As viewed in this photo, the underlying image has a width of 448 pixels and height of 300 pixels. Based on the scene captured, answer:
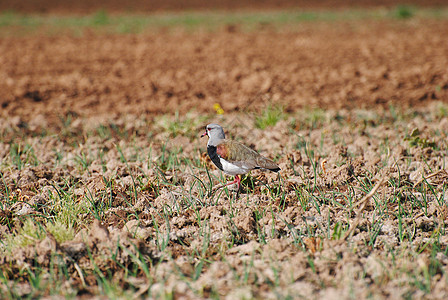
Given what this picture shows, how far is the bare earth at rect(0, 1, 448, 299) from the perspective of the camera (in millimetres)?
2488

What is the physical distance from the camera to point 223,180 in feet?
11.5

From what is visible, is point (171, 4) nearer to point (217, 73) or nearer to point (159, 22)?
point (159, 22)

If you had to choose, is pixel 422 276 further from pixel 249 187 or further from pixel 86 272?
pixel 86 272

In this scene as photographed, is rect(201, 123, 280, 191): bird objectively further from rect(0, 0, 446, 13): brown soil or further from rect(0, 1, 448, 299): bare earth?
rect(0, 0, 446, 13): brown soil

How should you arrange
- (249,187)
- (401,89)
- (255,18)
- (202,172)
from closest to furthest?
(249,187) → (202,172) → (401,89) → (255,18)

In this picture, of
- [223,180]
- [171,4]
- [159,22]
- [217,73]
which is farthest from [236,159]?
[171,4]

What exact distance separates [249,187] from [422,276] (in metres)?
1.51

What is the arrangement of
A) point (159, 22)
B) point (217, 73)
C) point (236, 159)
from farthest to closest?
point (159, 22), point (217, 73), point (236, 159)

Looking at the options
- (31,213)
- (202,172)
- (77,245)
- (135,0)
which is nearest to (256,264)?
(77,245)

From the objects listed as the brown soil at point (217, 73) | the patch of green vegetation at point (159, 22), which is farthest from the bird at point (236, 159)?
the patch of green vegetation at point (159, 22)

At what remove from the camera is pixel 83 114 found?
19.0 ft

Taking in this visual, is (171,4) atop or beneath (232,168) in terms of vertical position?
atop

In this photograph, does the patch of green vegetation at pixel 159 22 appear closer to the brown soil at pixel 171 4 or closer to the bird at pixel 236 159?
the brown soil at pixel 171 4

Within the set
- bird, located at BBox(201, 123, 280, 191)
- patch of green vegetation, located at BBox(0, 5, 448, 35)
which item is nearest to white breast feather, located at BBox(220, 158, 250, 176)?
bird, located at BBox(201, 123, 280, 191)
